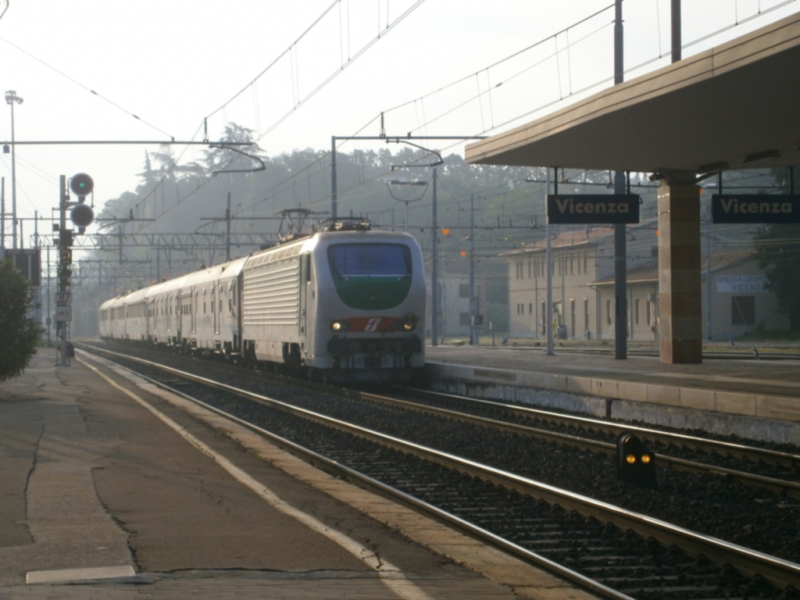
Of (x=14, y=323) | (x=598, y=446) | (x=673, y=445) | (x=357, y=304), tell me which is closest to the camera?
(x=598, y=446)

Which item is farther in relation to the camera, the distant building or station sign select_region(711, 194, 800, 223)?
the distant building

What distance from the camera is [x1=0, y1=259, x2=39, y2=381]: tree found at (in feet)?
57.2

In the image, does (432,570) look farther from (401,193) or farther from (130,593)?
(401,193)

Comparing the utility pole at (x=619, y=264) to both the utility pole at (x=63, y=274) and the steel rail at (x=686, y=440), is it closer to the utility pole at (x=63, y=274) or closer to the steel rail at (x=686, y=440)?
the steel rail at (x=686, y=440)

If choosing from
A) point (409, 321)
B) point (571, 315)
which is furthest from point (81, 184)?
point (571, 315)

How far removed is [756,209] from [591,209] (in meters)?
2.94

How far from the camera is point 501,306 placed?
9406 cm

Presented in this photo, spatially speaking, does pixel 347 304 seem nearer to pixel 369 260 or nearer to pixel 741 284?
pixel 369 260

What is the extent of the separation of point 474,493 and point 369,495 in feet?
3.18

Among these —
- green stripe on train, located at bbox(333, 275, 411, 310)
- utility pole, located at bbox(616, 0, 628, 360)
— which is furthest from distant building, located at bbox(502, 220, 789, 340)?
green stripe on train, located at bbox(333, 275, 411, 310)

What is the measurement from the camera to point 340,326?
63.8 feet

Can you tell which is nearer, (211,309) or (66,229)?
(66,229)

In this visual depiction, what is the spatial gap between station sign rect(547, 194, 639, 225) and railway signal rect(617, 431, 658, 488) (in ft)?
31.8

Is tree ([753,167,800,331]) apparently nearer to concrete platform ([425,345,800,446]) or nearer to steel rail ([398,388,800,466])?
concrete platform ([425,345,800,446])
